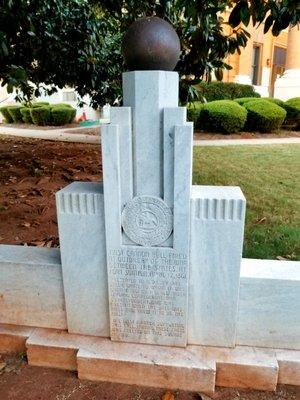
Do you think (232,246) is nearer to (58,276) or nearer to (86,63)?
(58,276)

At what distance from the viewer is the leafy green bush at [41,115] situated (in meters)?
18.5

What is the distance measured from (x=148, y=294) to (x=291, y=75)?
843 inches

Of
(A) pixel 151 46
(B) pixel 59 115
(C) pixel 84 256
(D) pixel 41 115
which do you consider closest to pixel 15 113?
(D) pixel 41 115

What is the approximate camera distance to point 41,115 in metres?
18.5

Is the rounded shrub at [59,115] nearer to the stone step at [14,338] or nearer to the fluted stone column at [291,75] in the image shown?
the fluted stone column at [291,75]

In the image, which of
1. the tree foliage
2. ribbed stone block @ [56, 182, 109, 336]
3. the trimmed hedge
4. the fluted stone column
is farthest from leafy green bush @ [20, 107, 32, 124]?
ribbed stone block @ [56, 182, 109, 336]

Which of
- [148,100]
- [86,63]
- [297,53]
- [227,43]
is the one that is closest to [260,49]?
[297,53]

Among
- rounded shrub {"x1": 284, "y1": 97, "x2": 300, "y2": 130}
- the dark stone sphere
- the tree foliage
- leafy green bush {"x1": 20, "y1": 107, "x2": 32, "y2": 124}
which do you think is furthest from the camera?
leafy green bush {"x1": 20, "y1": 107, "x2": 32, "y2": 124}

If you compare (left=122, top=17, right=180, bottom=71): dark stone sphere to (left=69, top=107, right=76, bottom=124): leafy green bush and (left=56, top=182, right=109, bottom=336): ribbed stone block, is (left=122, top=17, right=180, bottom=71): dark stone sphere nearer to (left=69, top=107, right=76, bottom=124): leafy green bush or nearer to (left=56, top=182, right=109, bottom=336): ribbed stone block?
(left=56, top=182, right=109, bottom=336): ribbed stone block

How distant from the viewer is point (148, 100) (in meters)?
2.11

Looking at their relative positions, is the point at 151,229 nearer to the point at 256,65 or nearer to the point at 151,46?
the point at 151,46

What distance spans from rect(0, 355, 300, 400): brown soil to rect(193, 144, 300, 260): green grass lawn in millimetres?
1671

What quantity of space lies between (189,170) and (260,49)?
30.3m

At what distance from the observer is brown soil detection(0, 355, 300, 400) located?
231 centimetres
